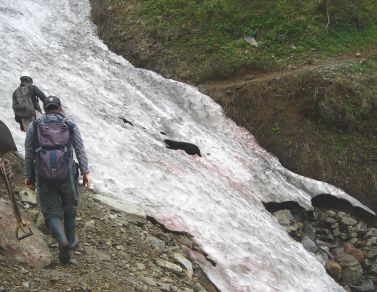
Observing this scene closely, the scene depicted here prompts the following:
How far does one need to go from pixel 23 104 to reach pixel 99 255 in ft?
15.0

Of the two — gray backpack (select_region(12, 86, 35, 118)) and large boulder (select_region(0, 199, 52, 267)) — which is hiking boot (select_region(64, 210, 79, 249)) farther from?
gray backpack (select_region(12, 86, 35, 118))

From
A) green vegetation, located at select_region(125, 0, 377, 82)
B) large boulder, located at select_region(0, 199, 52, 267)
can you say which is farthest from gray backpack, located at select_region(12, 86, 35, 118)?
green vegetation, located at select_region(125, 0, 377, 82)

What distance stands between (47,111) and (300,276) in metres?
7.90

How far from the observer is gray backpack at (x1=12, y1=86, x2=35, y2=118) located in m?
10.5

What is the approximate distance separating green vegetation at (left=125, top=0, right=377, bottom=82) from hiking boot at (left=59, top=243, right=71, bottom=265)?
47.7 feet

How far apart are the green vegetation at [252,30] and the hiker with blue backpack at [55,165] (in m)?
14.4

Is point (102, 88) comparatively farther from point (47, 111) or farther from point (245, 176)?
point (47, 111)

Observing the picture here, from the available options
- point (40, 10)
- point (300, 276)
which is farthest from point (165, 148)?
point (40, 10)

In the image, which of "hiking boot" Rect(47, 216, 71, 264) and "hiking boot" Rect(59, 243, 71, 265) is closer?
"hiking boot" Rect(47, 216, 71, 264)

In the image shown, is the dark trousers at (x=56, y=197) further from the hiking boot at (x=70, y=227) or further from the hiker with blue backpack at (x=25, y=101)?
the hiker with blue backpack at (x=25, y=101)

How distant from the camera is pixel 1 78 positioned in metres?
15.8

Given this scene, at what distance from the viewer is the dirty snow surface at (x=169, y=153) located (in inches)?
435

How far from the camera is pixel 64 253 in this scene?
22.6 feet

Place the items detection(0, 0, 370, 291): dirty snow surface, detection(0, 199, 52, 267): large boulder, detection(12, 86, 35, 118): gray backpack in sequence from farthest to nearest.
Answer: detection(0, 0, 370, 291): dirty snow surface < detection(12, 86, 35, 118): gray backpack < detection(0, 199, 52, 267): large boulder
